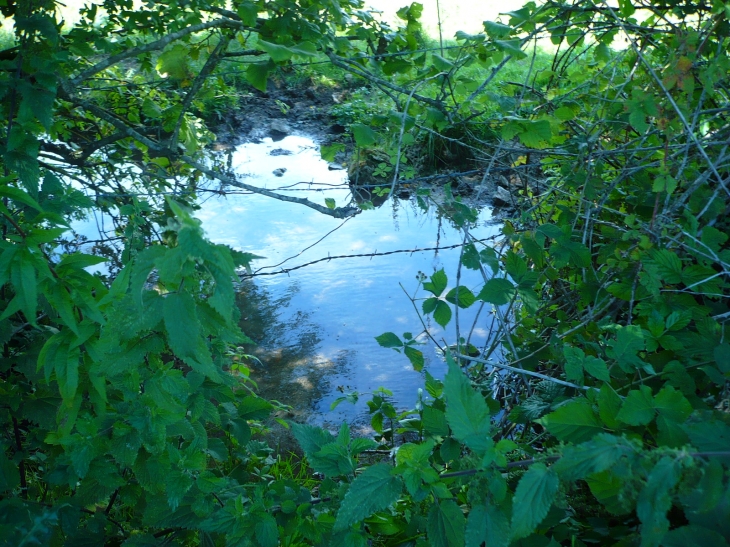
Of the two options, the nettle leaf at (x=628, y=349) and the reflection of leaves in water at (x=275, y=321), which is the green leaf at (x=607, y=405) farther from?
the reflection of leaves in water at (x=275, y=321)

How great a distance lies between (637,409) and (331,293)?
13.0ft

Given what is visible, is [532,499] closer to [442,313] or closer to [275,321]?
[442,313]

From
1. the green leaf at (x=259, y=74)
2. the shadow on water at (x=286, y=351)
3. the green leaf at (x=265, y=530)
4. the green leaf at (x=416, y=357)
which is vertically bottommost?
the shadow on water at (x=286, y=351)

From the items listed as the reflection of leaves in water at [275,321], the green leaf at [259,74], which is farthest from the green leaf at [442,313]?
the reflection of leaves in water at [275,321]

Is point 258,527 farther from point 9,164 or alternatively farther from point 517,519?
point 9,164

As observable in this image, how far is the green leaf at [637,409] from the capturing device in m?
1.03

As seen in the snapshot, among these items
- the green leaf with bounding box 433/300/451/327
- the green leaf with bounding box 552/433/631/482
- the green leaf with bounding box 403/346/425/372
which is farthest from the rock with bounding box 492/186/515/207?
the green leaf with bounding box 552/433/631/482

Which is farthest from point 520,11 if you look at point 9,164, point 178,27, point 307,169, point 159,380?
point 307,169

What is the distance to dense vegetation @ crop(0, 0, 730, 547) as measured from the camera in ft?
3.19

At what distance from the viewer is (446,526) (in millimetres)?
1060

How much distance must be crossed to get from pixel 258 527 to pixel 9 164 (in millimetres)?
1291

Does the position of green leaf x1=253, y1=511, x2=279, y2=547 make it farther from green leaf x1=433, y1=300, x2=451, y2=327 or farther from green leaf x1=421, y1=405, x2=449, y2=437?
green leaf x1=433, y1=300, x2=451, y2=327

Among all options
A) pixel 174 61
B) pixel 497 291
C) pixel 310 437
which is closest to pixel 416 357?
pixel 497 291

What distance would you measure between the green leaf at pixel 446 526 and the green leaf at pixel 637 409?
0.35 m
